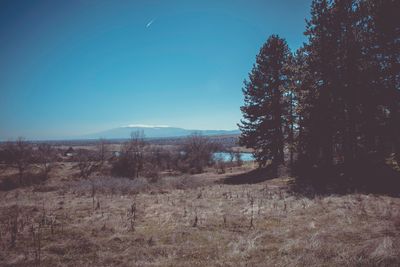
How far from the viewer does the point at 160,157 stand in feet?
175

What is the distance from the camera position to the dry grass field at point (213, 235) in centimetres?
557

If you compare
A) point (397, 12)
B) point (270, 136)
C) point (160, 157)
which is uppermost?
point (397, 12)

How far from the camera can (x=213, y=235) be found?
284 inches

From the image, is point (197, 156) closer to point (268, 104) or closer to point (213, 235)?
point (268, 104)

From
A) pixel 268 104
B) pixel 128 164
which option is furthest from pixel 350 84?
pixel 128 164

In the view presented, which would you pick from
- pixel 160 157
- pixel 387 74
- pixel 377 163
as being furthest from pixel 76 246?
pixel 160 157

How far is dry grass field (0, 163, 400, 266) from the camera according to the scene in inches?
219

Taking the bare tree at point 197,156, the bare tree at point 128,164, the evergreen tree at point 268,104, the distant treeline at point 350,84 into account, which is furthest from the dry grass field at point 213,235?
the bare tree at point 197,156

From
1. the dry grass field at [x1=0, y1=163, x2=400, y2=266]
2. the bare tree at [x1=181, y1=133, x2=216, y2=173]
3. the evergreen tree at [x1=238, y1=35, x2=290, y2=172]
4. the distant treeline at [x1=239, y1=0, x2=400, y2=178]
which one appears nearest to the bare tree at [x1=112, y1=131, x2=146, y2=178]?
the bare tree at [x1=181, y1=133, x2=216, y2=173]

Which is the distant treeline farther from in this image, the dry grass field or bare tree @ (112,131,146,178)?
bare tree @ (112,131,146,178)

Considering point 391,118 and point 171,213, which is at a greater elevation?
point 391,118

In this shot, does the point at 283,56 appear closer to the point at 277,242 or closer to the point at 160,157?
the point at 277,242

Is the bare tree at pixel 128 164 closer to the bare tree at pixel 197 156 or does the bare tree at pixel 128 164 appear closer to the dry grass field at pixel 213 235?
the bare tree at pixel 197 156

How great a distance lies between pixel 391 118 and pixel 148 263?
1601 centimetres
